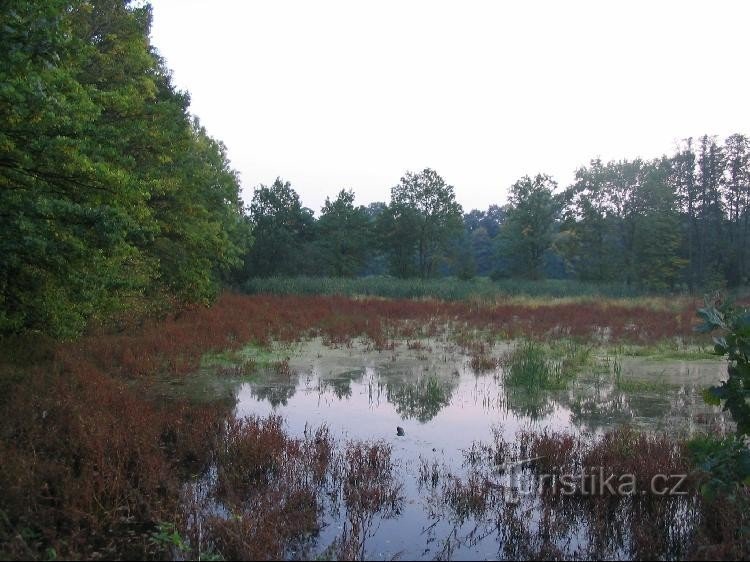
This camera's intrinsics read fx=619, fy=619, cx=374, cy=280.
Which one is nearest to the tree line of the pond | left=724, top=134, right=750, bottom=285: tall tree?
left=724, top=134, right=750, bottom=285: tall tree

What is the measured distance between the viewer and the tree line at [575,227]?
160ft

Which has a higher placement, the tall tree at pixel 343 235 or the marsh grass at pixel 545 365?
the tall tree at pixel 343 235

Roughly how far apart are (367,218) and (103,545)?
5835cm

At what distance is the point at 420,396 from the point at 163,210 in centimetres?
1029

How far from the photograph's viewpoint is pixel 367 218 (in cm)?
6272

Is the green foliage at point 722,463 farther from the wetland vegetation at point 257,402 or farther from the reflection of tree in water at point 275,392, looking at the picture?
the reflection of tree in water at point 275,392

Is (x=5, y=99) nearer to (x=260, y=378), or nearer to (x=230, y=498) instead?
(x=230, y=498)

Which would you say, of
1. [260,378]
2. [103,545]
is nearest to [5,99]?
[103,545]

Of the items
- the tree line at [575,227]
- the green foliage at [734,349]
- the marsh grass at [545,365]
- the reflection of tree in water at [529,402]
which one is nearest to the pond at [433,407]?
the reflection of tree in water at [529,402]

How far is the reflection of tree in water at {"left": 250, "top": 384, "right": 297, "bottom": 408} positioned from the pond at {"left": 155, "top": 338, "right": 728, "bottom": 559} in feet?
0.07

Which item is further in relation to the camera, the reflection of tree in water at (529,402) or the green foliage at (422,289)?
the green foliage at (422,289)

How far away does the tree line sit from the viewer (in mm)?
48688

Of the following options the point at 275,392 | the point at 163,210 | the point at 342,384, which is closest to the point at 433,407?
the point at 342,384

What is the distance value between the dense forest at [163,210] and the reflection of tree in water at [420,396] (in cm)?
→ 508
